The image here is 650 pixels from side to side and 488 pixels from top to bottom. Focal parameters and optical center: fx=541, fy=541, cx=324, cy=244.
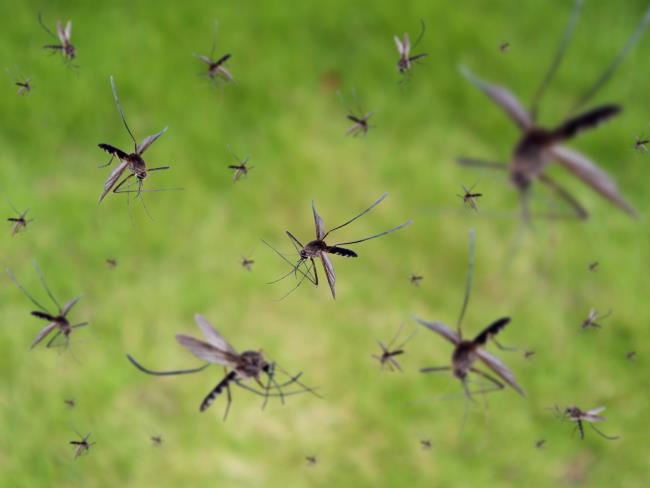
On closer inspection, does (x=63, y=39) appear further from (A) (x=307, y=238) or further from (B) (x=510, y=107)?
(B) (x=510, y=107)

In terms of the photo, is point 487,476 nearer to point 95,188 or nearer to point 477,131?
point 477,131

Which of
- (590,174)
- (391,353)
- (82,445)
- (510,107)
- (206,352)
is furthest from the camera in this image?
(391,353)

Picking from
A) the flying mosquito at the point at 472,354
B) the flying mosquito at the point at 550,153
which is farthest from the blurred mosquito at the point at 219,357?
the flying mosquito at the point at 550,153

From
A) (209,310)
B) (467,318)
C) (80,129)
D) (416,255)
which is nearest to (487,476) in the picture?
(467,318)

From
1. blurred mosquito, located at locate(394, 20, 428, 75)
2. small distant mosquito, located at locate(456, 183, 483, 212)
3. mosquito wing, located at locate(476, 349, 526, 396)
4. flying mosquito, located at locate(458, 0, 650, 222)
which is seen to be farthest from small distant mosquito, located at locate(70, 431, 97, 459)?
blurred mosquito, located at locate(394, 20, 428, 75)

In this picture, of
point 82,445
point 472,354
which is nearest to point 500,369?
point 472,354
